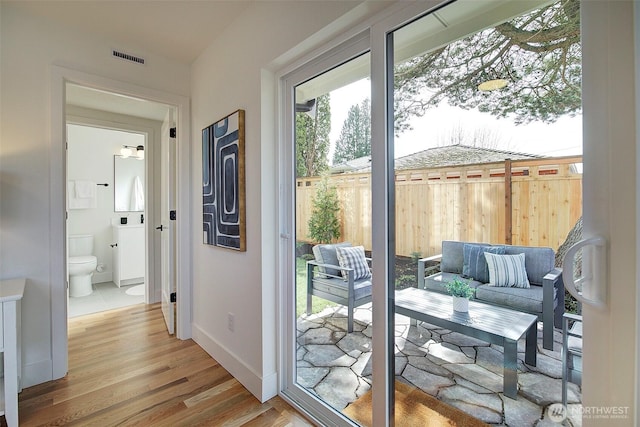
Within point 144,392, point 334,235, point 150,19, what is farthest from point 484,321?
point 150,19

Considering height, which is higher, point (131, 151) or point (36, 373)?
point (131, 151)

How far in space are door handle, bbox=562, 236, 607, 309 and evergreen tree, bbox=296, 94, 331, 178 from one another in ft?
3.78

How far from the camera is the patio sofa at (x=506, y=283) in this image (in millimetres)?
923

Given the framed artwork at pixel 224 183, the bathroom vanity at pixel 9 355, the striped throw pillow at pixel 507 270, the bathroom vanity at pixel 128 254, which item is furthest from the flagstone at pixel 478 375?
the bathroom vanity at pixel 128 254

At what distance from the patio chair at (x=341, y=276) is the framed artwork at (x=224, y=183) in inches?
22.1

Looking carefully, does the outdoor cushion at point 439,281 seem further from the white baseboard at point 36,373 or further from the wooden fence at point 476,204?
the white baseboard at point 36,373

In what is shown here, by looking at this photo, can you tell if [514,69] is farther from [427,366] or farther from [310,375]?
[310,375]

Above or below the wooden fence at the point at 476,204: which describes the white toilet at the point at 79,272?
below

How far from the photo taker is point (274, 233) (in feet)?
6.11

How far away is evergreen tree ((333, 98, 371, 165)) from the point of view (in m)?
1.42

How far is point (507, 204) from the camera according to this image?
101 centimetres

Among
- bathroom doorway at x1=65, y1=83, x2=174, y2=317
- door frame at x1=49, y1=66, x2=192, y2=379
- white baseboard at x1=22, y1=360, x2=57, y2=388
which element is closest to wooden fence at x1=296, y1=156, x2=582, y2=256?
door frame at x1=49, y1=66, x2=192, y2=379

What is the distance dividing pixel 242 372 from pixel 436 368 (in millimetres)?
1332

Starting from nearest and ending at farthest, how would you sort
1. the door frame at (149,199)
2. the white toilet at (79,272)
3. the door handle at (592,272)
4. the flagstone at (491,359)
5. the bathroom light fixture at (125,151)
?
the door handle at (592,272) < the flagstone at (491,359) < the door frame at (149,199) < the white toilet at (79,272) < the bathroom light fixture at (125,151)
